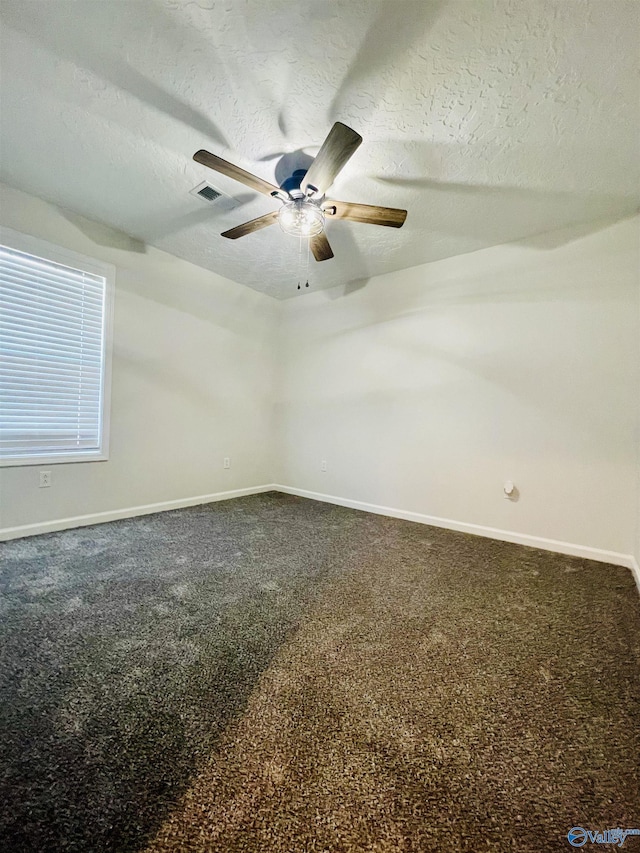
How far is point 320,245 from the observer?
7.68ft

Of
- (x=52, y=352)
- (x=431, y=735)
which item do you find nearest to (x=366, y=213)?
(x=431, y=735)

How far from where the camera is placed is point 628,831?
737mm

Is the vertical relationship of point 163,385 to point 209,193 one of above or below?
below

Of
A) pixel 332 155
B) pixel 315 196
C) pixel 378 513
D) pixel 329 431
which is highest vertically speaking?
pixel 315 196

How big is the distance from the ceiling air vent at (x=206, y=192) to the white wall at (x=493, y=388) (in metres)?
1.73

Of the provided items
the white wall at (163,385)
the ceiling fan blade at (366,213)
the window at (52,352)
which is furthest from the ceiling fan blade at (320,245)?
the window at (52,352)

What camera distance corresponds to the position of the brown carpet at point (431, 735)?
0.72 metres

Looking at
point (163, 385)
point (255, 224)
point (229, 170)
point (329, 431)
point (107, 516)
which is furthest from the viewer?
point (329, 431)

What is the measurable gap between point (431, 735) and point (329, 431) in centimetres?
297

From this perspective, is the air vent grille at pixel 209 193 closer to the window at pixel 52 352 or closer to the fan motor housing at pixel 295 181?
the fan motor housing at pixel 295 181

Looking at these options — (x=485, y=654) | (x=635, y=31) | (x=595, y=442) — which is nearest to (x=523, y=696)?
(x=485, y=654)

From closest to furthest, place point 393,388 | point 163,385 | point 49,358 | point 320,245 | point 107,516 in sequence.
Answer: point 320,245 < point 49,358 < point 107,516 < point 163,385 < point 393,388

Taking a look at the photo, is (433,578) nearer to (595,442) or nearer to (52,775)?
(595,442)

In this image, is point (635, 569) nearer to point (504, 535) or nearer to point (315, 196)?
point (504, 535)
